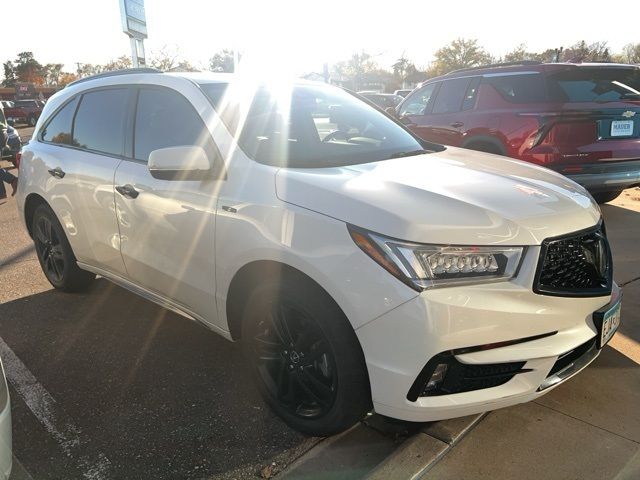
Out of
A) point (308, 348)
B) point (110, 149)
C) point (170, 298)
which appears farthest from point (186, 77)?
point (308, 348)

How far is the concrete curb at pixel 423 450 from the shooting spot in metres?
2.27

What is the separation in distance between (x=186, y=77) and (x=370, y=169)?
1376 mm

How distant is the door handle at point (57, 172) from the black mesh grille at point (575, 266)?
337 centimetres

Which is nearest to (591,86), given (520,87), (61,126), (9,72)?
(520,87)

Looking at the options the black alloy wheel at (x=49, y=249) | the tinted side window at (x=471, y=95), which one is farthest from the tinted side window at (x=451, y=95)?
the black alloy wheel at (x=49, y=249)

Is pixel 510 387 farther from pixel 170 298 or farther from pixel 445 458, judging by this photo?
pixel 170 298

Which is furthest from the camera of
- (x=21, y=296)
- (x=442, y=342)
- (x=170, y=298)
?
(x=21, y=296)

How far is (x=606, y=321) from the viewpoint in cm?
238

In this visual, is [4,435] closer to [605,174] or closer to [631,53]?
[605,174]

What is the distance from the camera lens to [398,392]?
2115mm

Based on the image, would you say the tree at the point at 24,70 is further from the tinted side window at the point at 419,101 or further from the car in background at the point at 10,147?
the tinted side window at the point at 419,101

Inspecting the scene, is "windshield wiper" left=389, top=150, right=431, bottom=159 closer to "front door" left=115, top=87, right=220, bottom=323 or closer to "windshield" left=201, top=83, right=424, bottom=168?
"windshield" left=201, top=83, right=424, bottom=168

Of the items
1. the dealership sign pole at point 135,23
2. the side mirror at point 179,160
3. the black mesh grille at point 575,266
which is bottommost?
the black mesh grille at point 575,266

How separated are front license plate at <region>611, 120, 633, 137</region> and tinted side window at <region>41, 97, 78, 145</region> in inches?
215
